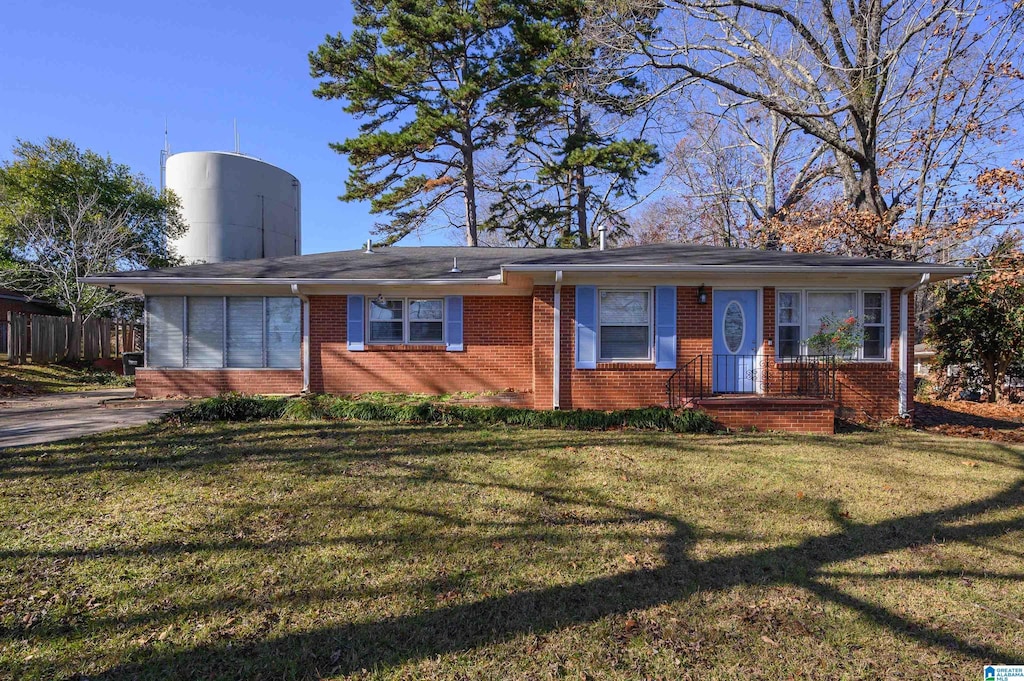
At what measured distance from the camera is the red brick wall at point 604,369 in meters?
9.45

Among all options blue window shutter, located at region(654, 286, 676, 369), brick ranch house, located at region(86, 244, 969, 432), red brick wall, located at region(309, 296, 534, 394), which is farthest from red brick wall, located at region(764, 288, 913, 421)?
red brick wall, located at region(309, 296, 534, 394)

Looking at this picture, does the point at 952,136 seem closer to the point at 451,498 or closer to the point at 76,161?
the point at 451,498

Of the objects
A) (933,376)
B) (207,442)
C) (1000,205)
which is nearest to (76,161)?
(207,442)

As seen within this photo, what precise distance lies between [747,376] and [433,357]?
6.26 metres

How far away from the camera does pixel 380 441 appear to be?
22.7ft

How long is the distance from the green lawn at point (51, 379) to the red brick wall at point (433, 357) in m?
7.23

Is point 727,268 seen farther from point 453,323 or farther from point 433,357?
point 433,357

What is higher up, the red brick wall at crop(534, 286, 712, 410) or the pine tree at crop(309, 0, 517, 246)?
the pine tree at crop(309, 0, 517, 246)

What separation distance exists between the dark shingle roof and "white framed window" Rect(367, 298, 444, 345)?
0.65m

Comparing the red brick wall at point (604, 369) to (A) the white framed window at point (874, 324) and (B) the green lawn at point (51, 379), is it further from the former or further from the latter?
(B) the green lawn at point (51, 379)

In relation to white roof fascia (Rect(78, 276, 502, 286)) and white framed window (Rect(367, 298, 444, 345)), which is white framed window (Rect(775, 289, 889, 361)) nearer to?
white roof fascia (Rect(78, 276, 502, 286))

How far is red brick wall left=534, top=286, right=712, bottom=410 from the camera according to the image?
9.45 meters

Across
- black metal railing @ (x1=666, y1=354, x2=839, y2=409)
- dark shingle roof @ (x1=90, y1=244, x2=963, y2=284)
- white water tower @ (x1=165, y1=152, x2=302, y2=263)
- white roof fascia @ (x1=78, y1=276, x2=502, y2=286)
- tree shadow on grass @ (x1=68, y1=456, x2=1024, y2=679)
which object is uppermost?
white water tower @ (x1=165, y1=152, x2=302, y2=263)

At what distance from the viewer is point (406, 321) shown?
1137cm
